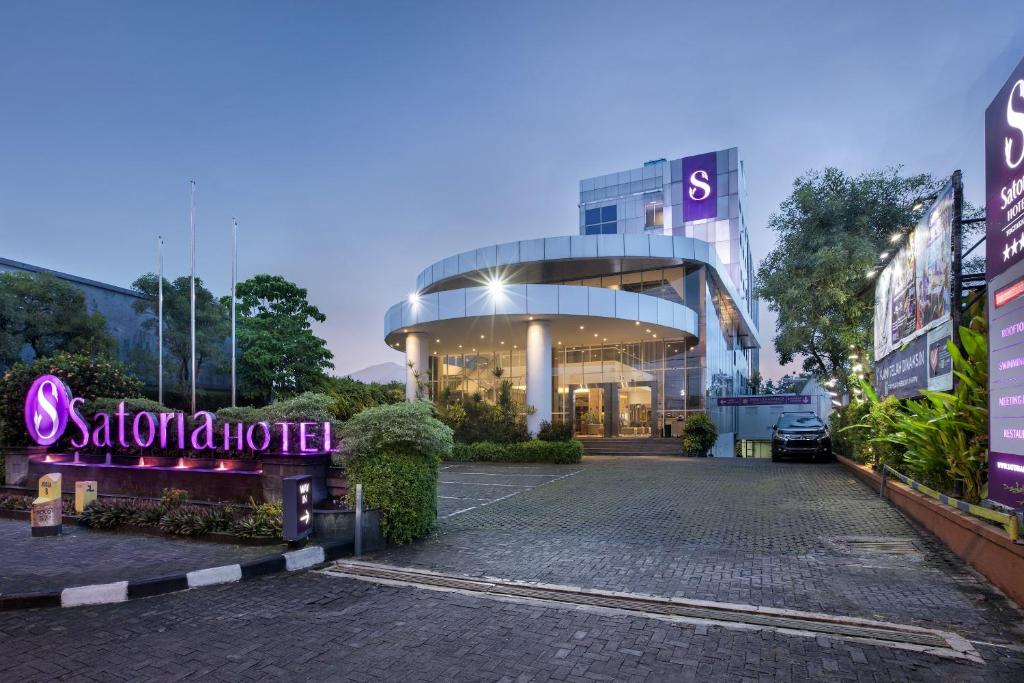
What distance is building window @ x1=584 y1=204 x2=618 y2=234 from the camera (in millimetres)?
42750

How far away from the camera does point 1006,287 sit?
5.43 meters

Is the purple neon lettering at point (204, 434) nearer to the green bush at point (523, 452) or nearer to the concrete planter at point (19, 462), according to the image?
the concrete planter at point (19, 462)

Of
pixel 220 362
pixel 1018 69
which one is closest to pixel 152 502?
pixel 1018 69

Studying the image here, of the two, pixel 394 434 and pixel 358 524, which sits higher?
pixel 394 434

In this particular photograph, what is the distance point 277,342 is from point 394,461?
29621 millimetres

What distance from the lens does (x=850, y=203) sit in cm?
2195

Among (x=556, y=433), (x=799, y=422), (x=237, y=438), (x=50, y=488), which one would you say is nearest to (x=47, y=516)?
(x=50, y=488)

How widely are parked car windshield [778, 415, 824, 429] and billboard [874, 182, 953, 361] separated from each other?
695cm

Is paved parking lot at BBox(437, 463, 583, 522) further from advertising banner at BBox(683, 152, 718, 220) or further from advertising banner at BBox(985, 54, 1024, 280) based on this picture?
advertising banner at BBox(683, 152, 718, 220)

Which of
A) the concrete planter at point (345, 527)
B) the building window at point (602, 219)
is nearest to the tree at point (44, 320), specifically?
the concrete planter at point (345, 527)

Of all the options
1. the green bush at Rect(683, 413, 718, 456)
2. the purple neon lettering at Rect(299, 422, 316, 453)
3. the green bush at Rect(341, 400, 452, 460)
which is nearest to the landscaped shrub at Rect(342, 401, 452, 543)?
the green bush at Rect(341, 400, 452, 460)

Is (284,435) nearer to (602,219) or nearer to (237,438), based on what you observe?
(237,438)

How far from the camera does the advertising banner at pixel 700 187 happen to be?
125 ft

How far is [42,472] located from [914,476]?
55.2ft
